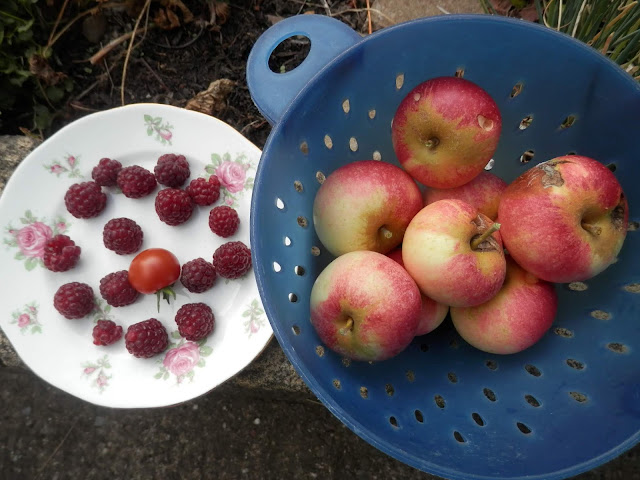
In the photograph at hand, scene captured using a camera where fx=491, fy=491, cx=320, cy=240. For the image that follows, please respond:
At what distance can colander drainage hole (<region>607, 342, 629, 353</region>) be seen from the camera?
A: 2.62 ft

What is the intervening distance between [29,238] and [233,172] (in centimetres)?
46

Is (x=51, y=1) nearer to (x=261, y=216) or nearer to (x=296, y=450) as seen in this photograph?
(x=261, y=216)

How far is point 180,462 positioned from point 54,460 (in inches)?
13.2

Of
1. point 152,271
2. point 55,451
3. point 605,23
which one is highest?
point 605,23

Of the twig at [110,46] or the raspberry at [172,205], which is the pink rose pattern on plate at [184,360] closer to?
the raspberry at [172,205]

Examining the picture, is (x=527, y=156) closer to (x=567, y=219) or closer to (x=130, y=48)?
(x=567, y=219)

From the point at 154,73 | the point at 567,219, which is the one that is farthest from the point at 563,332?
the point at 154,73

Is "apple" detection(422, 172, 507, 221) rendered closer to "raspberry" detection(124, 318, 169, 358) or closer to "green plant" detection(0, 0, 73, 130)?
"raspberry" detection(124, 318, 169, 358)

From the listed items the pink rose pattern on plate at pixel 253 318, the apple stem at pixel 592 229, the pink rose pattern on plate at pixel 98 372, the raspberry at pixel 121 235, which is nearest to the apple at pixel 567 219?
the apple stem at pixel 592 229

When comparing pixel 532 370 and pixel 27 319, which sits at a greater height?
pixel 532 370

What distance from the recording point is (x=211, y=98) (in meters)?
1.16

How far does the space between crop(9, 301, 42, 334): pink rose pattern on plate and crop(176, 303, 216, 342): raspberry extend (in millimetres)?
313

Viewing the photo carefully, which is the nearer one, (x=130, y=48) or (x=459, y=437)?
(x=459, y=437)

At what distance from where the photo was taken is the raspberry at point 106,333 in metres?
0.99
